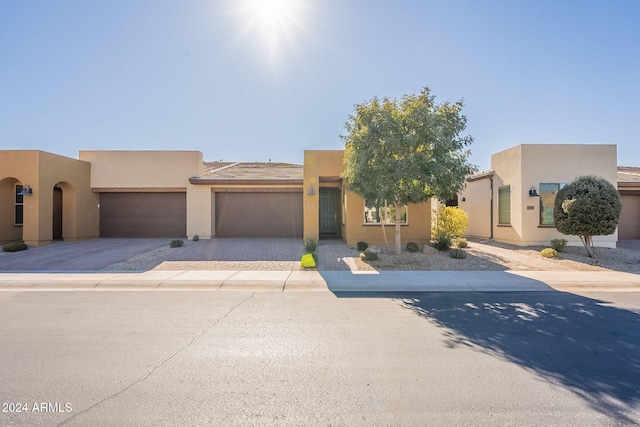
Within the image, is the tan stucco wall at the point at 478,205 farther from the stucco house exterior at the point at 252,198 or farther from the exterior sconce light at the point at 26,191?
the exterior sconce light at the point at 26,191

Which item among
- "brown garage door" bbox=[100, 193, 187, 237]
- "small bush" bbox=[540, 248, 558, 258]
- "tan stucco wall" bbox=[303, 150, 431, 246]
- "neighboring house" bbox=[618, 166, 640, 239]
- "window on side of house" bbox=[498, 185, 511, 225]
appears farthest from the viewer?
"brown garage door" bbox=[100, 193, 187, 237]

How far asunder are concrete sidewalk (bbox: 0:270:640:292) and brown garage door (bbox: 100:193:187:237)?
9202 mm

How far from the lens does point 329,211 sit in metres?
18.3

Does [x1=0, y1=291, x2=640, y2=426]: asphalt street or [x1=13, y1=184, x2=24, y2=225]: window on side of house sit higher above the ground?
[x1=13, y1=184, x2=24, y2=225]: window on side of house

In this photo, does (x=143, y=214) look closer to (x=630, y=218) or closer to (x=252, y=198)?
(x=252, y=198)

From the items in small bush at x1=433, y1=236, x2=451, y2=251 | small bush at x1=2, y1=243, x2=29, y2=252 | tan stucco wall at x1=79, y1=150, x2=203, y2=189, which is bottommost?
small bush at x1=2, y1=243, x2=29, y2=252

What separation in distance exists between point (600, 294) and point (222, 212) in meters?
16.2

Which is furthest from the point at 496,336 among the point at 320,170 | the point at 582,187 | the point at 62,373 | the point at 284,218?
the point at 284,218

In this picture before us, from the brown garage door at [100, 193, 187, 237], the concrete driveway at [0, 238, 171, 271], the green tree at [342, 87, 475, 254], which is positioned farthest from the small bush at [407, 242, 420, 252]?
the brown garage door at [100, 193, 187, 237]

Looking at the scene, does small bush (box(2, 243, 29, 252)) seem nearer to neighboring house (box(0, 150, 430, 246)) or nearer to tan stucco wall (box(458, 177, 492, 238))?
neighboring house (box(0, 150, 430, 246))

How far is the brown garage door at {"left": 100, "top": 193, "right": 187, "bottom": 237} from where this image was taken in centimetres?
1883

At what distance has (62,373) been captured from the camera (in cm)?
389

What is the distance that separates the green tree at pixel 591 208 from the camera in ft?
36.6

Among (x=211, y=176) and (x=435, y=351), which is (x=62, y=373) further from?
(x=211, y=176)
